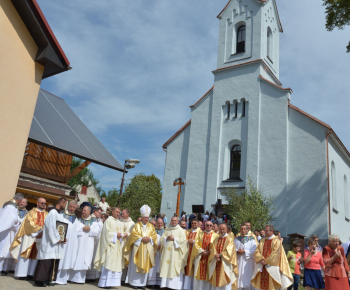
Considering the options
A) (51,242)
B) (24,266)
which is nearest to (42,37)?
(51,242)

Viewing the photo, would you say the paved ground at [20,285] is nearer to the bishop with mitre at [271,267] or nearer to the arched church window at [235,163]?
the bishop with mitre at [271,267]

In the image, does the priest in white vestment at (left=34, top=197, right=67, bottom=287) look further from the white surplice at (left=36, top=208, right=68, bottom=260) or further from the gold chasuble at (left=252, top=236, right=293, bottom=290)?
the gold chasuble at (left=252, top=236, right=293, bottom=290)

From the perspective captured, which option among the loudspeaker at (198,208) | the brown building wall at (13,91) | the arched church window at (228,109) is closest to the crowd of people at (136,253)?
the brown building wall at (13,91)

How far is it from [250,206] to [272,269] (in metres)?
10.2

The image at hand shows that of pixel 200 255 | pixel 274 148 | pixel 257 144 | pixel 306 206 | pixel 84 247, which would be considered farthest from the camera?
pixel 257 144

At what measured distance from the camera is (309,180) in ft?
63.5

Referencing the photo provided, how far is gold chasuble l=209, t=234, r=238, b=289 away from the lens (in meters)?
8.62

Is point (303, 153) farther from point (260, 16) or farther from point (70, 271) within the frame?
point (70, 271)

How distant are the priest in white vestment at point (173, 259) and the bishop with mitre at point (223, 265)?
966mm

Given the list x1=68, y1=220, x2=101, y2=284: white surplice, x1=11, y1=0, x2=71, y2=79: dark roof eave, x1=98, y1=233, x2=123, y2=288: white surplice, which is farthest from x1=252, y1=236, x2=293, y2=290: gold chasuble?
x1=11, y1=0, x2=71, y2=79: dark roof eave

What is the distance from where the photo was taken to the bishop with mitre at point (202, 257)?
9.17 metres

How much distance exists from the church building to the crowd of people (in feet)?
33.0

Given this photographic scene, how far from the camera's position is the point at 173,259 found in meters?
9.47

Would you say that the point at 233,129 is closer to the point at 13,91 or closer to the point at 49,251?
the point at 13,91
